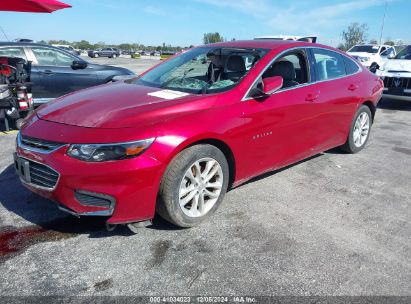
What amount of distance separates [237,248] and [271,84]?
1596 millimetres

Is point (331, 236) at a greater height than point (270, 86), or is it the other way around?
point (270, 86)

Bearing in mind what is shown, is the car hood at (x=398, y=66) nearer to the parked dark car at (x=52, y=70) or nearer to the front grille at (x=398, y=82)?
the front grille at (x=398, y=82)

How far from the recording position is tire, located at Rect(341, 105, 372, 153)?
5176 mm

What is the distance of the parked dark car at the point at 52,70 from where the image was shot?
7031 mm

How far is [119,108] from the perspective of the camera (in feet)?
10.0

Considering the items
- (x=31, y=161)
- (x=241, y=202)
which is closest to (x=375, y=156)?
(x=241, y=202)

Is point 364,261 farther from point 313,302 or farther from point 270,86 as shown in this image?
point 270,86

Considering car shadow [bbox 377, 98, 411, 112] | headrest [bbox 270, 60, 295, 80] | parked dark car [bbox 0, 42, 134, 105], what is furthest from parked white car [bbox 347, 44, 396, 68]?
headrest [bbox 270, 60, 295, 80]

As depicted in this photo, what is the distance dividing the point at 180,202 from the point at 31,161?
1.27 meters

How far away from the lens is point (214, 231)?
123 inches

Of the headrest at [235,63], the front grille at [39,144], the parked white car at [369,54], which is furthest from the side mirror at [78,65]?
the parked white car at [369,54]

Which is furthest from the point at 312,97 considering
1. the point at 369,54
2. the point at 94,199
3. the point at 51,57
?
the point at 369,54

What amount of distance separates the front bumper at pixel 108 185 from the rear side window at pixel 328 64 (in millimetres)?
2661

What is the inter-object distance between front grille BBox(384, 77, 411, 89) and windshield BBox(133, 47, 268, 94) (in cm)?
682
